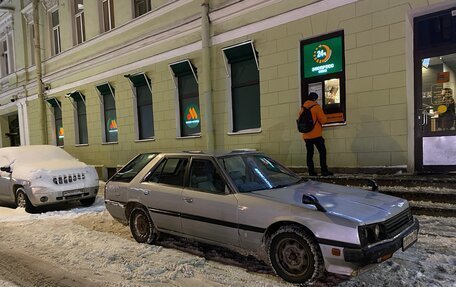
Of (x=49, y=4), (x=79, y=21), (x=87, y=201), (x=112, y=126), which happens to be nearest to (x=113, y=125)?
(x=112, y=126)

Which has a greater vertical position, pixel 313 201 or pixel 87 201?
pixel 313 201

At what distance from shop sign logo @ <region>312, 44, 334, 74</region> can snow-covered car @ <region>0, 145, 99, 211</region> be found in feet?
19.9

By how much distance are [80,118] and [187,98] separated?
6.99 m

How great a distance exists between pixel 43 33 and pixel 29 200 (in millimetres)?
11595

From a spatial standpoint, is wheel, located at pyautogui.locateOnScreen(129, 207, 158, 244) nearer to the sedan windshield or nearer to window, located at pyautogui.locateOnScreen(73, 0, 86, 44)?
the sedan windshield

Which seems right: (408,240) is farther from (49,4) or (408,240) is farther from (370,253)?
(49,4)

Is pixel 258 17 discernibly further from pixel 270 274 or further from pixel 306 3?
pixel 270 274

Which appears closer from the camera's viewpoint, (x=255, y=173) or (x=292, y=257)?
(x=292, y=257)

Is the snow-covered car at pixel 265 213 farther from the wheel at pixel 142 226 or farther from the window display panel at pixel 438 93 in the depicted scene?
the window display panel at pixel 438 93

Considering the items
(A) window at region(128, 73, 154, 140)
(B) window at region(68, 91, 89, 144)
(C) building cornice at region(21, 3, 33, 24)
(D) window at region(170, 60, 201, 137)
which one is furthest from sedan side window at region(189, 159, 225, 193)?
(C) building cornice at region(21, 3, 33, 24)

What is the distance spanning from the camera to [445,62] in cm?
686

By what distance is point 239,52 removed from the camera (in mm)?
9516

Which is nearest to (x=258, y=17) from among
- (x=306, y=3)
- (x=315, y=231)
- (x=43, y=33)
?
(x=306, y=3)

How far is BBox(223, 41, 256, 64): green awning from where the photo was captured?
930 cm
